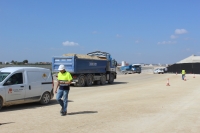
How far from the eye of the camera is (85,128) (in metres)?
7.60

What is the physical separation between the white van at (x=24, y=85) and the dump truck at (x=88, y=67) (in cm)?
1106

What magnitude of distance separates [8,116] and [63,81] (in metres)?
2.16

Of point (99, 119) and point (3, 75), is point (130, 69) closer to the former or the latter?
point (3, 75)

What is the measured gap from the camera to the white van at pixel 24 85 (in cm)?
1034

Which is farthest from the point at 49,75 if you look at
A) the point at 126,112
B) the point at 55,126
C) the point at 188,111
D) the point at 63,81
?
the point at 188,111

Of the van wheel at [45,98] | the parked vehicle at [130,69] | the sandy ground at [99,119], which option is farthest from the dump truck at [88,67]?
the parked vehicle at [130,69]

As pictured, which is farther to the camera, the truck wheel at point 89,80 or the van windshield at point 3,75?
the truck wheel at point 89,80

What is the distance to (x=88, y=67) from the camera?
25047 mm

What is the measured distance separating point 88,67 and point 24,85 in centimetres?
1425

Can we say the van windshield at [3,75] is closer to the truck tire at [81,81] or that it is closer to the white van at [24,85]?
the white van at [24,85]

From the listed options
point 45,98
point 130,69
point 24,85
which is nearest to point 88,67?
point 45,98

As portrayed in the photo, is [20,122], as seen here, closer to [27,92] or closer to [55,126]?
[55,126]

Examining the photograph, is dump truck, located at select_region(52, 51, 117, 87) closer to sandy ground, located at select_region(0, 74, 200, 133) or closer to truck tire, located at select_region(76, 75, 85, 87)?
truck tire, located at select_region(76, 75, 85, 87)

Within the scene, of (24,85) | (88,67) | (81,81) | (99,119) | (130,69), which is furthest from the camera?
(130,69)
